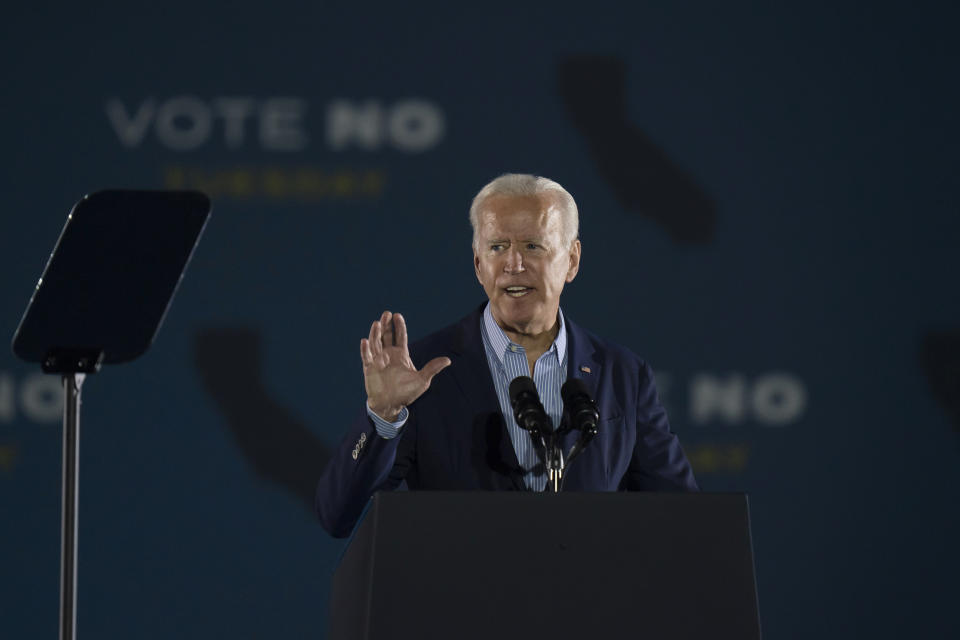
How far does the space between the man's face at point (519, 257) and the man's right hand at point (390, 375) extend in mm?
484

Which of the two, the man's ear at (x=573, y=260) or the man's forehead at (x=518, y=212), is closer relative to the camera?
the man's forehead at (x=518, y=212)

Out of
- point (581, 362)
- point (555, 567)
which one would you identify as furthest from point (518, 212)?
point (555, 567)

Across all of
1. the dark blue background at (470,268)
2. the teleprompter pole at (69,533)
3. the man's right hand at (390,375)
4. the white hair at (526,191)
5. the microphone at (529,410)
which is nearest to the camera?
the teleprompter pole at (69,533)

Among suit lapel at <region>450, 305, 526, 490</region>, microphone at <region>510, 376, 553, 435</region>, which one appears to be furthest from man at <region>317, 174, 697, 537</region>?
microphone at <region>510, 376, 553, 435</region>

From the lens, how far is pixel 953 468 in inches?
157

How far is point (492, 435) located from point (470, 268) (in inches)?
62.5

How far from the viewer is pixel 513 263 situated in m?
2.51

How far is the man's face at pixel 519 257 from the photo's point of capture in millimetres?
2516

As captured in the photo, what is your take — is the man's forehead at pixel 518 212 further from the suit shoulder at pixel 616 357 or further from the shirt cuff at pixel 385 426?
the shirt cuff at pixel 385 426

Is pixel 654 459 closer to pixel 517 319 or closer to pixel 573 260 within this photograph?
pixel 517 319

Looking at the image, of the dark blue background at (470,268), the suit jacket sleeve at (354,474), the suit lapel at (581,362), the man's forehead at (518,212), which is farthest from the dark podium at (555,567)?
the dark blue background at (470,268)

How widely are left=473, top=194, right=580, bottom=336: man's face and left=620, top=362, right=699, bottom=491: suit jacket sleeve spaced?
11.4 inches

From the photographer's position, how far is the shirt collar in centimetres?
254

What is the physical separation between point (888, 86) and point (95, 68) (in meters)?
2.59
